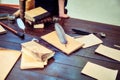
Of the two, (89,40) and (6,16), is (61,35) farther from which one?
(6,16)

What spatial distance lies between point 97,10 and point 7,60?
227 cm

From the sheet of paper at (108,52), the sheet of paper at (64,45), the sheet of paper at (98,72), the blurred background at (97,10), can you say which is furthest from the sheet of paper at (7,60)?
the blurred background at (97,10)

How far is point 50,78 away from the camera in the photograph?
0.98 metres

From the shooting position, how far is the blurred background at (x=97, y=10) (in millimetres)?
3045

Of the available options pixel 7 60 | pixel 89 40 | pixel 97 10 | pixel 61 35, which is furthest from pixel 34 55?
pixel 97 10

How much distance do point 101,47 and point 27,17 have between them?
1.77ft

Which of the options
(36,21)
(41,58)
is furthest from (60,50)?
(36,21)

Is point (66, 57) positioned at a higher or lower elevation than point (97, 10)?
higher

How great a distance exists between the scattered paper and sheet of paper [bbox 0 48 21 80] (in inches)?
1.8

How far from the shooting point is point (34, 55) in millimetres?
1076

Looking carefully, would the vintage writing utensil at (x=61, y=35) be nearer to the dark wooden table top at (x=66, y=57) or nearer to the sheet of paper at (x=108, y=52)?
the dark wooden table top at (x=66, y=57)

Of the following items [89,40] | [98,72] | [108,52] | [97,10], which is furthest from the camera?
[97,10]

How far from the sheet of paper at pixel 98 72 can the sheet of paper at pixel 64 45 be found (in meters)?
0.15

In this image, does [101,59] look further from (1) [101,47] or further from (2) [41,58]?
(2) [41,58]
